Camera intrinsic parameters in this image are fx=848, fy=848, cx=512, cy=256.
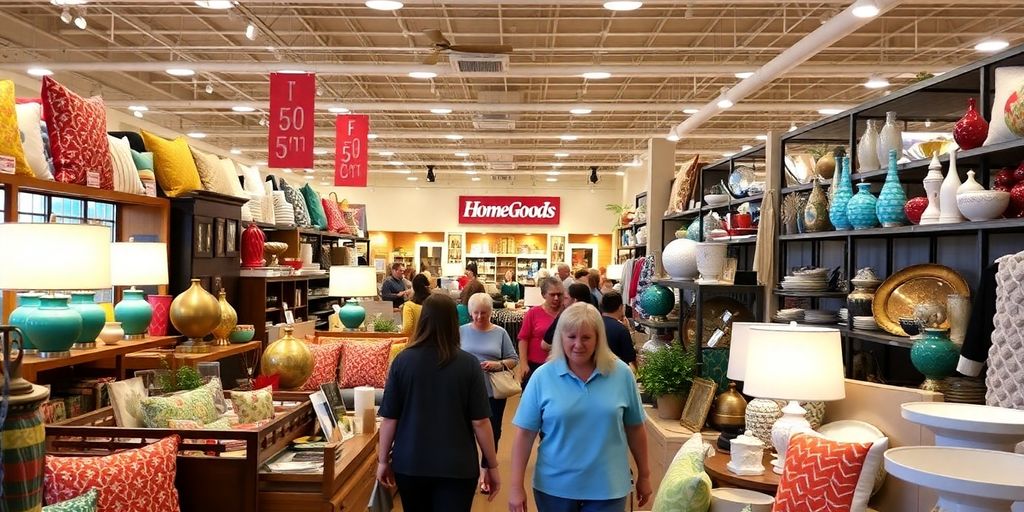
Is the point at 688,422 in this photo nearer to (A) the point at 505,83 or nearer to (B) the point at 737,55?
(B) the point at 737,55

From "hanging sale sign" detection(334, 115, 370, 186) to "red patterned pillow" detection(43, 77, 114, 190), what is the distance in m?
5.85

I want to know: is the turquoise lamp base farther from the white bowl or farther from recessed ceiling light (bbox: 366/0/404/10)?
the white bowl

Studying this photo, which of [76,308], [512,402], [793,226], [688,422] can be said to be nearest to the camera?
[76,308]

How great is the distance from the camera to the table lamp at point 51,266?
10.5 feet

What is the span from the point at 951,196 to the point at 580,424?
2045 mm

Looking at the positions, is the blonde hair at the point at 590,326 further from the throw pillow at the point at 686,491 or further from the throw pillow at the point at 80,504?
the throw pillow at the point at 80,504

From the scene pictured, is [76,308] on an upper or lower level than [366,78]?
lower

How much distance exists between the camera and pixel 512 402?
984 centimetres

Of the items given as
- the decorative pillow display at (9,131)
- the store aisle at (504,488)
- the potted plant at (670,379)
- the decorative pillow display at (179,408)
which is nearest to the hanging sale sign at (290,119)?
the store aisle at (504,488)

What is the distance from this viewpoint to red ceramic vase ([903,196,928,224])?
160 inches

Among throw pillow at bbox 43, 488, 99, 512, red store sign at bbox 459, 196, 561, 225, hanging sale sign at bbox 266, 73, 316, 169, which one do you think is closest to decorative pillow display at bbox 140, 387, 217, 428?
throw pillow at bbox 43, 488, 99, 512

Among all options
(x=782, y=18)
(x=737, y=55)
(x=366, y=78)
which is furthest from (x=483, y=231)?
(x=782, y=18)

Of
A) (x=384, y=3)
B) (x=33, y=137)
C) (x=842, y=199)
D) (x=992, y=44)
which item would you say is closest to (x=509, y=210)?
(x=992, y=44)

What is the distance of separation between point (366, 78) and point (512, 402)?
6254 millimetres
